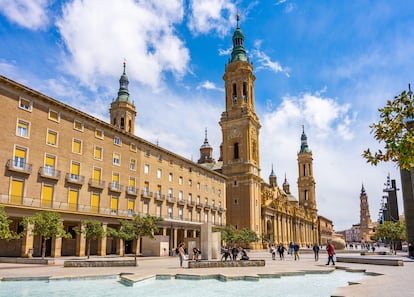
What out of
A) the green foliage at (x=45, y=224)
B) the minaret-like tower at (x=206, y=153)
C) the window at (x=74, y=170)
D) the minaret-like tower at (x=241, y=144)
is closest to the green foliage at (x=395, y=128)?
the green foliage at (x=45, y=224)

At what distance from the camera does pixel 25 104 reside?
31250mm

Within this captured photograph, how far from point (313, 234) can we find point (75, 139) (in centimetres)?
10969

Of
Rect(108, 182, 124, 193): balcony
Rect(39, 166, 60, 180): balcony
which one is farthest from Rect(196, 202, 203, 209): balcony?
Rect(39, 166, 60, 180): balcony

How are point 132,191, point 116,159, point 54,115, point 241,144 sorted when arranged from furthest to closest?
point 241,144, point 132,191, point 116,159, point 54,115

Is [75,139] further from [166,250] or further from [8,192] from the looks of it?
[166,250]

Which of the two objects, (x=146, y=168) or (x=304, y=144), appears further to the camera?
(x=304, y=144)

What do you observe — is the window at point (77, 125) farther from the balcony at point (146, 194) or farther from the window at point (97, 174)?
the balcony at point (146, 194)

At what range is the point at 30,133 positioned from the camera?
31.2 meters

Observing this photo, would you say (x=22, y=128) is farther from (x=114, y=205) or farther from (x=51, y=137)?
(x=114, y=205)

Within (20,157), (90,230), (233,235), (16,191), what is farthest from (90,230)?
(233,235)

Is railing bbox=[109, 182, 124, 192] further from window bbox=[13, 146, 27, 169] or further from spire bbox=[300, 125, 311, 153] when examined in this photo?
spire bbox=[300, 125, 311, 153]

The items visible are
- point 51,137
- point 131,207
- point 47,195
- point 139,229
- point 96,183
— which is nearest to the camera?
point 47,195

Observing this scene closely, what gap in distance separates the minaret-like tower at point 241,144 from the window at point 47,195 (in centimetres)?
4320

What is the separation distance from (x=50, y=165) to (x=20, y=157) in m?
2.90
